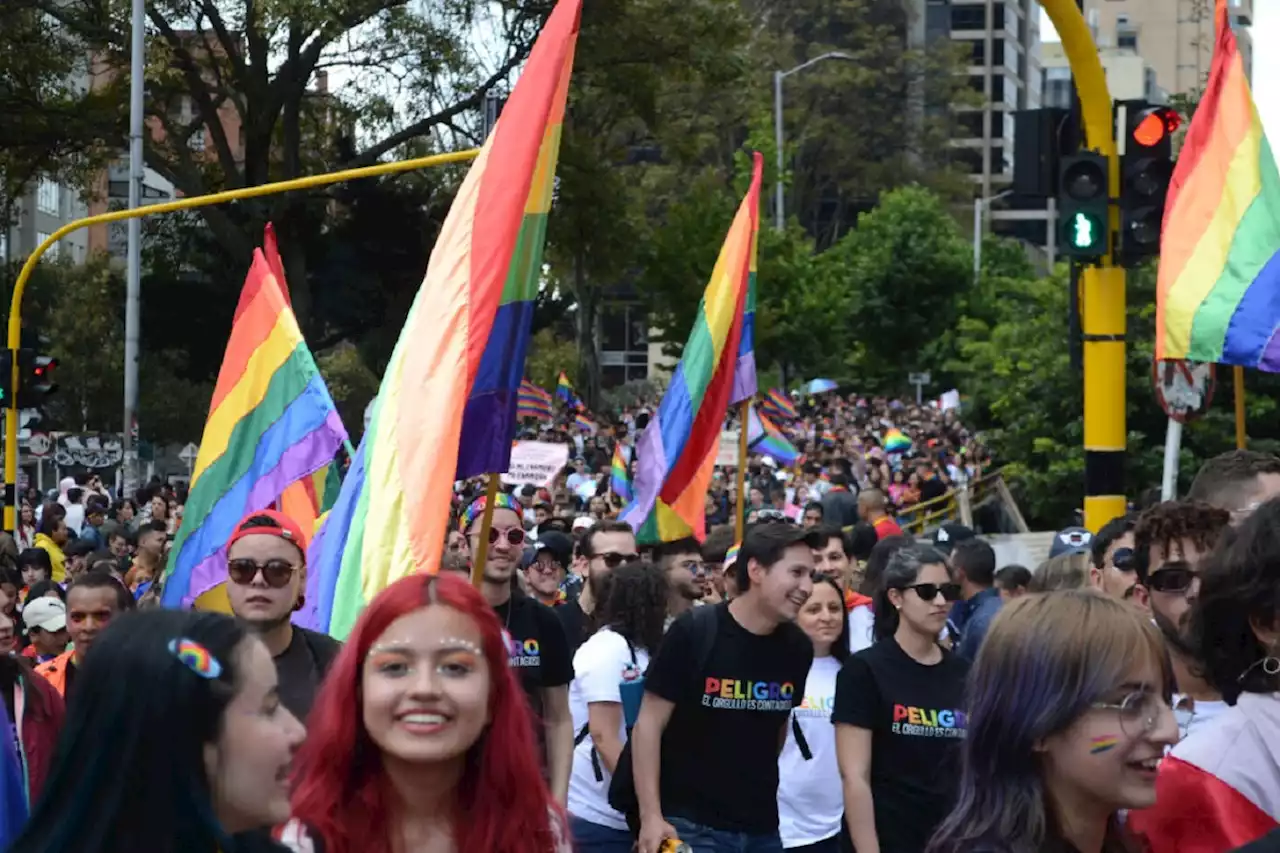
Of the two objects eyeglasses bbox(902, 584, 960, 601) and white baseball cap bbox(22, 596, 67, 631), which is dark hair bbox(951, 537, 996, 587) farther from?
white baseball cap bbox(22, 596, 67, 631)

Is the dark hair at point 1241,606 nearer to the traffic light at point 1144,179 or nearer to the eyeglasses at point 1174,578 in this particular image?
the eyeglasses at point 1174,578

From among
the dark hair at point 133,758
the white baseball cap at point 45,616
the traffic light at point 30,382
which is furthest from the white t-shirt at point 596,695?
the traffic light at point 30,382

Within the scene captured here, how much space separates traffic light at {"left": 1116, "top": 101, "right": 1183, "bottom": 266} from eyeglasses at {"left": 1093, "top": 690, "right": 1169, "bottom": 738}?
7943mm

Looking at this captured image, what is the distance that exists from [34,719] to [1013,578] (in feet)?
19.9

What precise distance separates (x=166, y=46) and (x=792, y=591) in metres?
26.4

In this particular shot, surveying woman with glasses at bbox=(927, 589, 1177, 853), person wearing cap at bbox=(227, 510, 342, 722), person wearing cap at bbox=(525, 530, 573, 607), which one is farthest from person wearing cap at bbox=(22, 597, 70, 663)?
woman with glasses at bbox=(927, 589, 1177, 853)

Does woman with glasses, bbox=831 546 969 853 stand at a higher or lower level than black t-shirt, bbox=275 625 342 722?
lower

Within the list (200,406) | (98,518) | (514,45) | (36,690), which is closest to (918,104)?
(200,406)

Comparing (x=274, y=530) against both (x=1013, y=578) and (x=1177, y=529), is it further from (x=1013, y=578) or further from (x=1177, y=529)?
(x=1013, y=578)

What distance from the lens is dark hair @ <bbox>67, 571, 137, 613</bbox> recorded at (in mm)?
7547

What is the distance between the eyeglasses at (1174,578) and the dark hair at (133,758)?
266cm

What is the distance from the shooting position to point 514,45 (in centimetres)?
3384

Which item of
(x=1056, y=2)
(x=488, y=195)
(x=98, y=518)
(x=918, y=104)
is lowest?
(x=98, y=518)

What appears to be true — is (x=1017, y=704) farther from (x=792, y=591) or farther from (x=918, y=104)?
(x=918, y=104)
